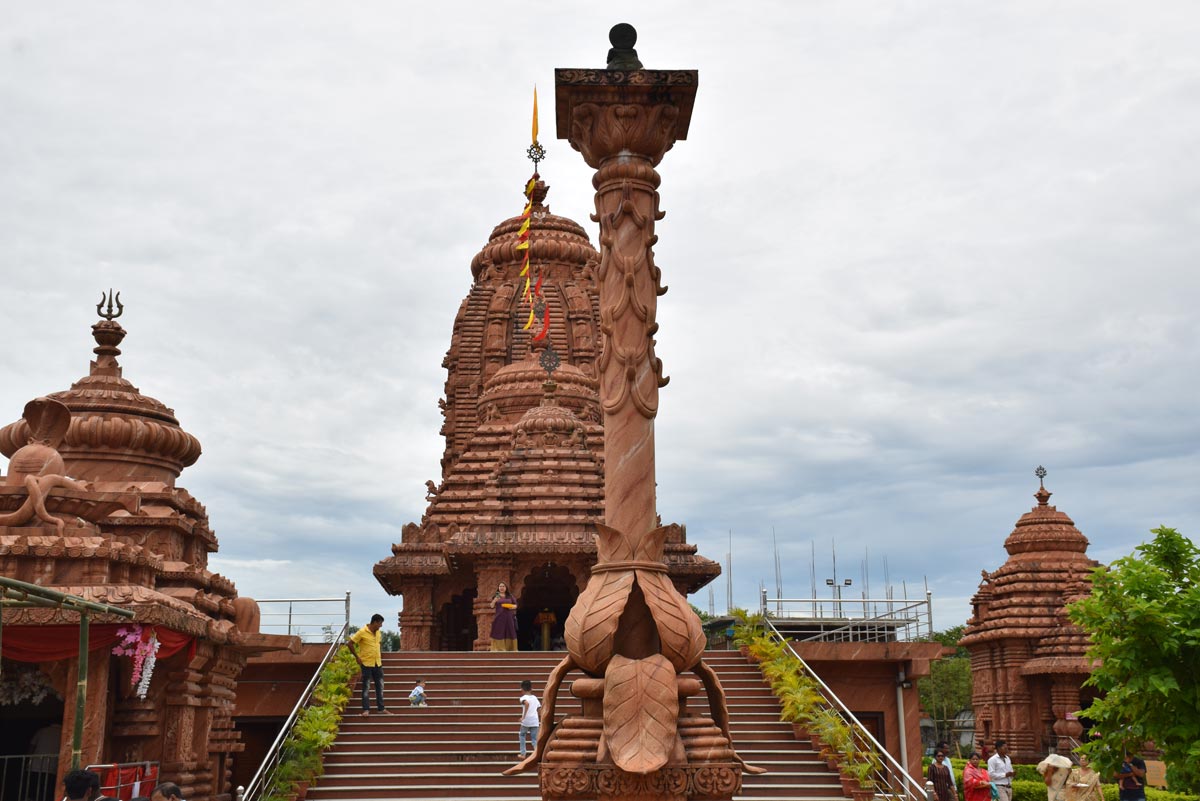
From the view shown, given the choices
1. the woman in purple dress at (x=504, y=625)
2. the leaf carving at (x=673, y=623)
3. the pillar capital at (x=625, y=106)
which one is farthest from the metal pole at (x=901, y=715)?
the pillar capital at (x=625, y=106)

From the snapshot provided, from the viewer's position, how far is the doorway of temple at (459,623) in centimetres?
3152

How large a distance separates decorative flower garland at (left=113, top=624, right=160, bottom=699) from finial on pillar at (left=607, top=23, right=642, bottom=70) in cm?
735

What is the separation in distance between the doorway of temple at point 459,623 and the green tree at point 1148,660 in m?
20.7

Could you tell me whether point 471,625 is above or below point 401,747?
above

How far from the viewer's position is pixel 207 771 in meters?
14.4

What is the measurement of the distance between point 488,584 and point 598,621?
673 inches

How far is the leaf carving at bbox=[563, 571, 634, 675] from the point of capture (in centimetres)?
945

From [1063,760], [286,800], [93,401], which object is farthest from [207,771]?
[1063,760]

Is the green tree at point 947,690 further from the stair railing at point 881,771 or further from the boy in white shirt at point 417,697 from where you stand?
the boy in white shirt at point 417,697

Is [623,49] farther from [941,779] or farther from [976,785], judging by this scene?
[941,779]

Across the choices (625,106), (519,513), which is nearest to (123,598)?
(625,106)

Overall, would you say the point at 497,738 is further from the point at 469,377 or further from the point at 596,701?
the point at 469,377

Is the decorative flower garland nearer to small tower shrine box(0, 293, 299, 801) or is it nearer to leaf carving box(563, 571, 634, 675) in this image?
small tower shrine box(0, 293, 299, 801)

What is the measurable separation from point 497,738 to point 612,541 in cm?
832
